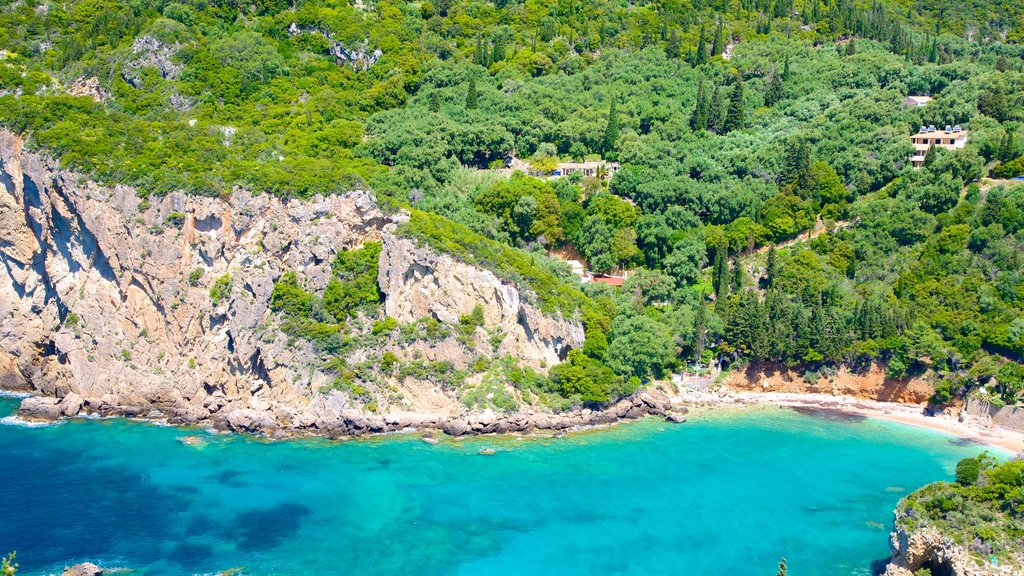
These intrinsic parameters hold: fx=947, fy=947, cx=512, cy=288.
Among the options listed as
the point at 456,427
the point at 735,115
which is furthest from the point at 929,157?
the point at 456,427

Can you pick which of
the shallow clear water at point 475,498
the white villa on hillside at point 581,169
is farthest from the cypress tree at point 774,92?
the shallow clear water at point 475,498

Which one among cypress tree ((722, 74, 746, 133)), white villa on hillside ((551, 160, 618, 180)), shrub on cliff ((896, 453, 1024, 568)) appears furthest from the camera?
cypress tree ((722, 74, 746, 133))

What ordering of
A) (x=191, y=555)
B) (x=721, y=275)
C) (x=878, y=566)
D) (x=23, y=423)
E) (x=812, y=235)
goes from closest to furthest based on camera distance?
(x=878, y=566)
(x=191, y=555)
(x=23, y=423)
(x=721, y=275)
(x=812, y=235)

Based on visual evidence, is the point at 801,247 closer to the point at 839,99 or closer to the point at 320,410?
the point at 839,99

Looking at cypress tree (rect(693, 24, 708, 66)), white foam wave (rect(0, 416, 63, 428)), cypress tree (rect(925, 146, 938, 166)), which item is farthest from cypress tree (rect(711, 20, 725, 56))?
white foam wave (rect(0, 416, 63, 428))

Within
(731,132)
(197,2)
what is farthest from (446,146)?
(197,2)

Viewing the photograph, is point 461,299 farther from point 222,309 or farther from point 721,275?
point 721,275

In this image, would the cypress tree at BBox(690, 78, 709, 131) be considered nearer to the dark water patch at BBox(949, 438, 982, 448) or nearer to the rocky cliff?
the rocky cliff
